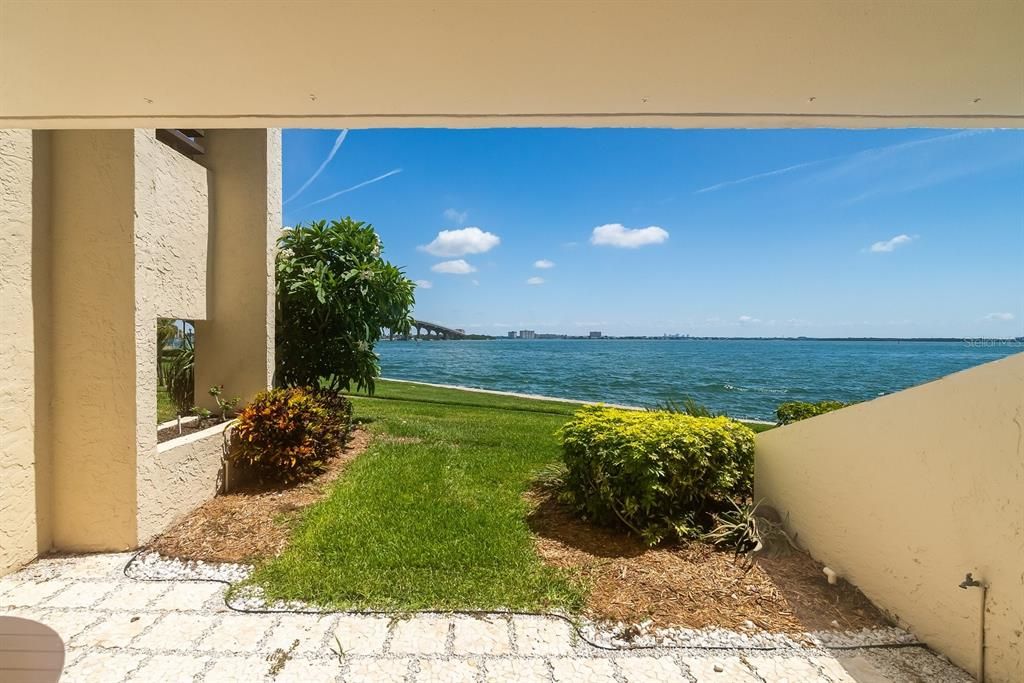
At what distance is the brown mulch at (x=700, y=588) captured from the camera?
2461 mm

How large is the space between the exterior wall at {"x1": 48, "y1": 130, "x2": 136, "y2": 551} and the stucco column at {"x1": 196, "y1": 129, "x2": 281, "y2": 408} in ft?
4.50

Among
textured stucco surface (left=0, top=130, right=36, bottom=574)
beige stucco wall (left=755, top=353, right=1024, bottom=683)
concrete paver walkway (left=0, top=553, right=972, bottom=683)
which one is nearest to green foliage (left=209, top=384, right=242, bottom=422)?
textured stucco surface (left=0, top=130, right=36, bottom=574)

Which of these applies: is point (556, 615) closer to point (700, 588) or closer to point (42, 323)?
point (700, 588)

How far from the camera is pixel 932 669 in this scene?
2098 millimetres

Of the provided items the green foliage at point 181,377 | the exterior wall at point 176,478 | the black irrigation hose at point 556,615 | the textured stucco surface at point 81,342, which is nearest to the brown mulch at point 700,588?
the black irrigation hose at point 556,615

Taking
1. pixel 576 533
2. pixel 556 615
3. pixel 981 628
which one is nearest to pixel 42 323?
pixel 556 615

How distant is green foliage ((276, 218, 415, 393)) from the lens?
17.8 feet

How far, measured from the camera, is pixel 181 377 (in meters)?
5.15

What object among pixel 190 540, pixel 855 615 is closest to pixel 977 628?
pixel 855 615

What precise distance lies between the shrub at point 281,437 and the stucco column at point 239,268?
0.56 metres

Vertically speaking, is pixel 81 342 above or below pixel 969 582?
above

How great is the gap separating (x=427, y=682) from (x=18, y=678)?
6.43 ft

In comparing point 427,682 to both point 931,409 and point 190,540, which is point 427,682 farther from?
point 931,409

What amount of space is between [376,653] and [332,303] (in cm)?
429
